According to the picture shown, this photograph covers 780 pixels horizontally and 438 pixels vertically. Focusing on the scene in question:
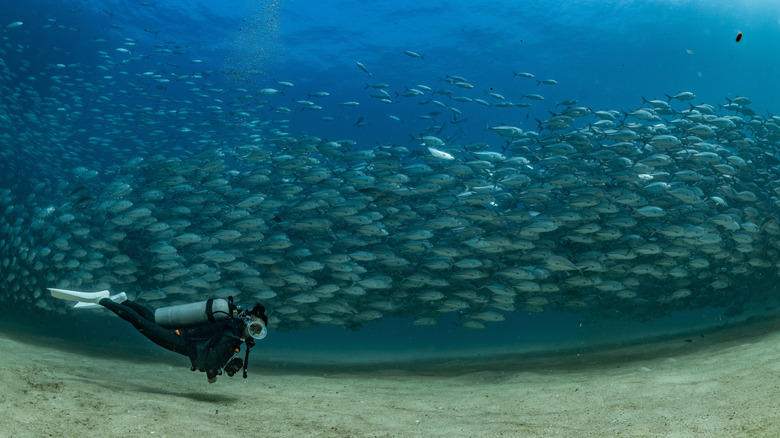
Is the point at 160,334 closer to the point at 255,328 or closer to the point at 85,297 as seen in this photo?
the point at 255,328

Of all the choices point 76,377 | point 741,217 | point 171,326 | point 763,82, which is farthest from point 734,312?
point 763,82

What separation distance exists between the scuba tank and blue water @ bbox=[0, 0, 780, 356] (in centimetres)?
1576

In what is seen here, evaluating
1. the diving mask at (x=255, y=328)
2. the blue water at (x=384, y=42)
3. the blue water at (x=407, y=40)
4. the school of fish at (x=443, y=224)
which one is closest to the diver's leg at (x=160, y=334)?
the diving mask at (x=255, y=328)

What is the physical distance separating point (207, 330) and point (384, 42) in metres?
33.2

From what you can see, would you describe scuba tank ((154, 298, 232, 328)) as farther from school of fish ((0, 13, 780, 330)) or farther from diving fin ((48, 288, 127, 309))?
school of fish ((0, 13, 780, 330))

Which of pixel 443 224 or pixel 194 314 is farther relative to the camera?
pixel 443 224

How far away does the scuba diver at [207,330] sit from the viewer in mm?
4512

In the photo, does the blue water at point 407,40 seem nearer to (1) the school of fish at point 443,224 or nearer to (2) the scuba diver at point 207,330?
(1) the school of fish at point 443,224

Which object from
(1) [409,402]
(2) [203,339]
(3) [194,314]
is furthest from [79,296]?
(1) [409,402]

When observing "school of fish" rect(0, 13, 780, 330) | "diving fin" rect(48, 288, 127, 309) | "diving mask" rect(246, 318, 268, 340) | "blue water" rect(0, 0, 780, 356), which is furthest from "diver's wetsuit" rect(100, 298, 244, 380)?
"blue water" rect(0, 0, 780, 356)

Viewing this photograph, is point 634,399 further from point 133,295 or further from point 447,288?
point 133,295

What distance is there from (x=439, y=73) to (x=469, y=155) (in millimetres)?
32432

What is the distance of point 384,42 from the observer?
34.9 meters

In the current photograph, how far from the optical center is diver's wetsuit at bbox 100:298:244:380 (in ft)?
14.8
